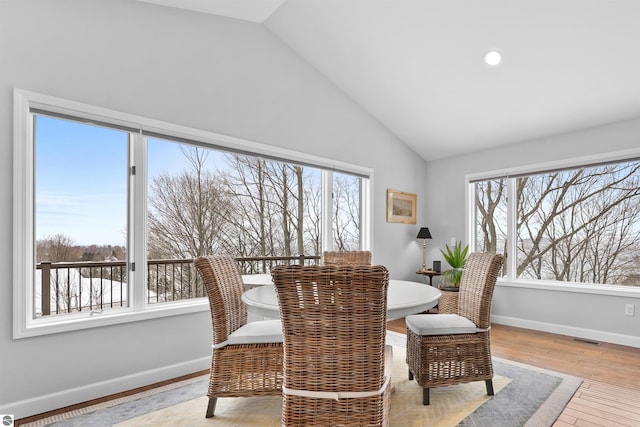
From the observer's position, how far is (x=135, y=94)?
2.61m

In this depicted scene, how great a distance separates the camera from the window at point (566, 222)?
374 centimetres

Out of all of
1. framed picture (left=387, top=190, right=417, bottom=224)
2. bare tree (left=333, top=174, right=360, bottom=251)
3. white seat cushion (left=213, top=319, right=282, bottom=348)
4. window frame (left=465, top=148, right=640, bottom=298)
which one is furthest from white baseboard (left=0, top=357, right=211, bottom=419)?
window frame (left=465, top=148, right=640, bottom=298)

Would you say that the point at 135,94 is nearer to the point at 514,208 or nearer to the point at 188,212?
the point at 188,212

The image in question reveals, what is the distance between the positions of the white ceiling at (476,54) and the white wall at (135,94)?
0.26m

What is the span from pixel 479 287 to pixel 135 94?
282 centimetres

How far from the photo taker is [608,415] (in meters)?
2.14

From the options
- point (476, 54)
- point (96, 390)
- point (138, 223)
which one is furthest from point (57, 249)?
point (476, 54)

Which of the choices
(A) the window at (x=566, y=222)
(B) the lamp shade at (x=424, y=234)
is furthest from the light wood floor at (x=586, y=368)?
(B) the lamp shade at (x=424, y=234)

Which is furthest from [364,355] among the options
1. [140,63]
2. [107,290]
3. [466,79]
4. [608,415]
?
[466,79]

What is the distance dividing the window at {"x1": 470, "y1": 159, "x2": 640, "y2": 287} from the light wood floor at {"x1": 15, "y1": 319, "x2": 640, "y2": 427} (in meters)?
0.80

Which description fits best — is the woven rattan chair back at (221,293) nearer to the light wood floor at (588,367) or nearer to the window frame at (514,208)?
the light wood floor at (588,367)

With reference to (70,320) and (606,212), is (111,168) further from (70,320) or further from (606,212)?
(606,212)

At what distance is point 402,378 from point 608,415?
4.10ft

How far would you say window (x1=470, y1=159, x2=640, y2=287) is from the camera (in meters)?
3.74
